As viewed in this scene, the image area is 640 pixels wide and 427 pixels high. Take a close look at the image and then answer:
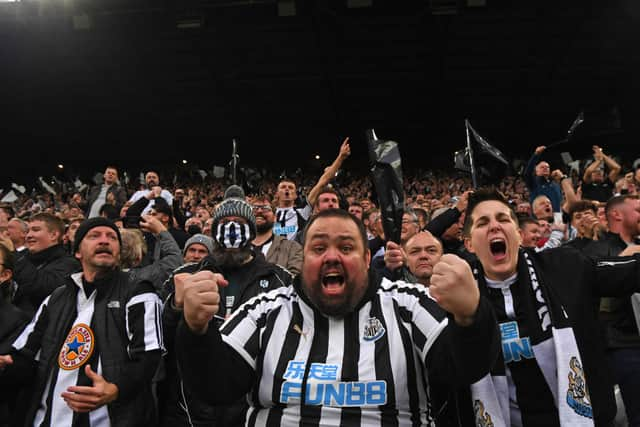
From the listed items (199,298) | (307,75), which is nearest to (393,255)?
(199,298)

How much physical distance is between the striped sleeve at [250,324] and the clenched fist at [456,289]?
2.64 ft

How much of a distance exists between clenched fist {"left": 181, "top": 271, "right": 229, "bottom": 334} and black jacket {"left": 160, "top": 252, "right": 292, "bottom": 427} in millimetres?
992

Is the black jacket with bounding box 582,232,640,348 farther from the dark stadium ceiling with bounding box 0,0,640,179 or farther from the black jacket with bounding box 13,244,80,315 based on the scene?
the dark stadium ceiling with bounding box 0,0,640,179

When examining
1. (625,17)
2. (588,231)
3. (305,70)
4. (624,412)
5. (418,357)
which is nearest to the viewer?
(418,357)

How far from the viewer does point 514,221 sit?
8.16 ft

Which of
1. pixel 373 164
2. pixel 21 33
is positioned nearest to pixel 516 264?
pixel 373 164

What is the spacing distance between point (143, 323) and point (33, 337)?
0.66m

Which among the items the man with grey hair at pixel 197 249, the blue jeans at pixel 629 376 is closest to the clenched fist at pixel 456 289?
the blue jeans at pixel 629 376

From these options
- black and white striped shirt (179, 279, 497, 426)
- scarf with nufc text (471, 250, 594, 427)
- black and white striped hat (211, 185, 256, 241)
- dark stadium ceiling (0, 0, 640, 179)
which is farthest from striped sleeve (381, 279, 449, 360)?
dark stadium ceiling (0, 0, 640, 179)

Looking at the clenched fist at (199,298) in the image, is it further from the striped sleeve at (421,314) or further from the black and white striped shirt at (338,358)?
the striped sleeve at (421,314)

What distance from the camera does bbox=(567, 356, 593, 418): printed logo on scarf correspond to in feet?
6.45

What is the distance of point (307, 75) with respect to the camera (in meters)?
13.9

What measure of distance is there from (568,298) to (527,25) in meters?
11.2

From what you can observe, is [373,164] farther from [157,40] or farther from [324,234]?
[157,40]
